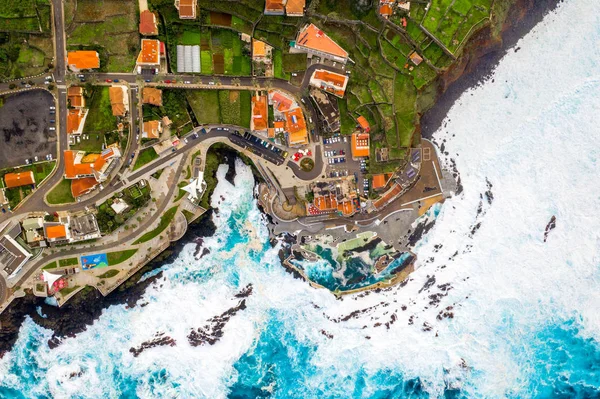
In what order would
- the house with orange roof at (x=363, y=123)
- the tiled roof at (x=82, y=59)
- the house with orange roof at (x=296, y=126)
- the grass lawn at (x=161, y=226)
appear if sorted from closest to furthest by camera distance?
1. the tiled roof at (x=82, y=59)
2. the house with orange roof at (x=296, y=126)
3. the grass lawn at (x=161, y=226)
4. the house with orange roof at (x=363, y=123)

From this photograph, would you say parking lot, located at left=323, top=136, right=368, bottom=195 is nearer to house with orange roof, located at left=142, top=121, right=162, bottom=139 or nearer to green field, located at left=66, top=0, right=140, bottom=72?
house with orange roof, located at left=142, top=121, right=162, bottom=139

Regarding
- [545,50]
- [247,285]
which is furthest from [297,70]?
[545,50]

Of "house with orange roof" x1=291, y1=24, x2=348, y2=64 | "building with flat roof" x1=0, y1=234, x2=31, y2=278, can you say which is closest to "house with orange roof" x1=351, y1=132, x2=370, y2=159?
"house with orange roof" x1=291, y1=24, x2=348, y2=64

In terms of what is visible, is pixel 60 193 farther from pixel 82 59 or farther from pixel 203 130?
pixel 203 130

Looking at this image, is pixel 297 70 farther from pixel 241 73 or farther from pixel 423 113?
pixel 423 113

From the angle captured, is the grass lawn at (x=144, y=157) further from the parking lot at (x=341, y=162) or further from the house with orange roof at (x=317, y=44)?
the house with orange roof at (x=317, y=44)

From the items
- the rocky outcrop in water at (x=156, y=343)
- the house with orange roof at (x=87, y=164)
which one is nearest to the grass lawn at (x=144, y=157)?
the house with orange roof at (x=87, y=164)
